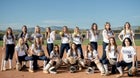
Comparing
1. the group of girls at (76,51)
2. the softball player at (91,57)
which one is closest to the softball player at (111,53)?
the group of girls at (76,51)

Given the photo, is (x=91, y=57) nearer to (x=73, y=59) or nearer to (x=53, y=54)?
(x=73, y=59)

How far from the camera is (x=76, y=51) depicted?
34.1 ft

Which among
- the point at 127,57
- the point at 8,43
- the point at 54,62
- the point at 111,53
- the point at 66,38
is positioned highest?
the point at 66,38

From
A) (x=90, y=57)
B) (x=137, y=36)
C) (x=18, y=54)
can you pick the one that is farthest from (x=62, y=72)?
(x=137, y=36)

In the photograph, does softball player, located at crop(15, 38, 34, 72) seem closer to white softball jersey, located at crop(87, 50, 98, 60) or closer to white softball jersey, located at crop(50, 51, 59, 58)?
white softball jersey, located at crop(50, 51, 59, 58)

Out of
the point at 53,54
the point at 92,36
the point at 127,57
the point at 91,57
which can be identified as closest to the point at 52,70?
the point at 53,54

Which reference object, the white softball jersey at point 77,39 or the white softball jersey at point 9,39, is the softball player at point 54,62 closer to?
the white softball jersey at point 77,39

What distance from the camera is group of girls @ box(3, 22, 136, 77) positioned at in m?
9.38

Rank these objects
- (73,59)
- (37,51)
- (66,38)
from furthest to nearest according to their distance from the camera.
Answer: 1. (66,38)
2. (37,51)
3. (73,59)

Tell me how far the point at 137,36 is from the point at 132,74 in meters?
27.8

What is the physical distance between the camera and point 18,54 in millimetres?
10383

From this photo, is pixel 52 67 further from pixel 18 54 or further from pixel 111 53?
pixel 111 53

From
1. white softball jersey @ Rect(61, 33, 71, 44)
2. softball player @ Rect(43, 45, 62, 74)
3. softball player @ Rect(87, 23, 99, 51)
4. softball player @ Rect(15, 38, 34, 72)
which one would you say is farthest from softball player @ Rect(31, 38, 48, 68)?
softball player @ Rect(87, 23, 99, 51)

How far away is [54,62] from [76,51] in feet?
3.05
